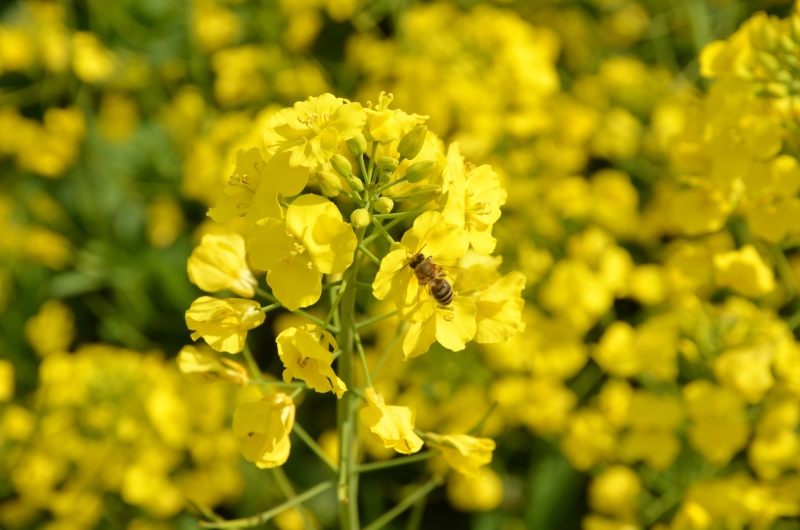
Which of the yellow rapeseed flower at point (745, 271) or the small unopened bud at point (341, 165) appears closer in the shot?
the small unopened bud at point (341, 165)

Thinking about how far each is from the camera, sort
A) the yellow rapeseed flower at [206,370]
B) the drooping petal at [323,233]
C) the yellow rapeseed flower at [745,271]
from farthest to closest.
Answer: the yellow rapeseed flower at [745,271]
the yellow rapeseed flower at [206,370]
the drooping petal at [323,233]

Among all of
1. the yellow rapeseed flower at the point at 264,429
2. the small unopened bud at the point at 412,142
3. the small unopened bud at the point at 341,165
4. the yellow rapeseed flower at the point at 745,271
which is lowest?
the yellow rapeseed flower at the point at 745,271

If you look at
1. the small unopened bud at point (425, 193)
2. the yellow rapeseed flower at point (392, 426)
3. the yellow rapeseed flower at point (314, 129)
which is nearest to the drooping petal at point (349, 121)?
the yellow rapeseed flower at point (314, 129)

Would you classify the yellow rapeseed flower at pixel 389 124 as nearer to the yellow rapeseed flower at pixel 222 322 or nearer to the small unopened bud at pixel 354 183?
the small unopened bud at pixel 354 183

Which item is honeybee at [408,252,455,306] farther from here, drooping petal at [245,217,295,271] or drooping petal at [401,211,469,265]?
drooping petal at [245,217,295,271]

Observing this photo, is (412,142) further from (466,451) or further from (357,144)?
(466,451)

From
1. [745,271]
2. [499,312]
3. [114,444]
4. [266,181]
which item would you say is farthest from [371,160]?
[114,444]
